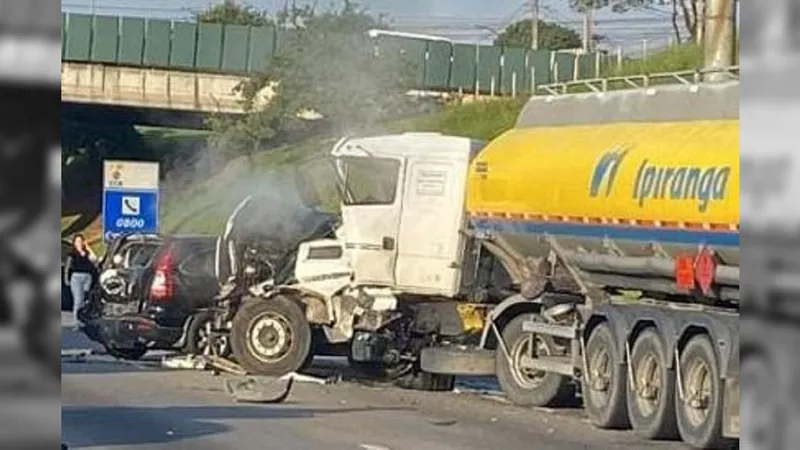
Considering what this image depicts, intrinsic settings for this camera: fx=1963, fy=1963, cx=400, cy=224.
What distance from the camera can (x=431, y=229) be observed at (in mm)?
19594

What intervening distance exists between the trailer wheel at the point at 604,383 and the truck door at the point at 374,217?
343 cm

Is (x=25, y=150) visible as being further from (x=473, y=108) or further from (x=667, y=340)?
(x=473, y=108)

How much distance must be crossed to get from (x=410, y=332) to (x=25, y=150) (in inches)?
653

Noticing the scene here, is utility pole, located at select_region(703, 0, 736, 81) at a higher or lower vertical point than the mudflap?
higher

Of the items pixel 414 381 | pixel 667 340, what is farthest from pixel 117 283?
pixel 667 340

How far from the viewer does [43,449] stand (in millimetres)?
3408

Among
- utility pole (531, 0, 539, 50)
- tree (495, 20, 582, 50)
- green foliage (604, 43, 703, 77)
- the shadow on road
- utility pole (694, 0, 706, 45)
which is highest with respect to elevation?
tree (495, 20, 582, 50)

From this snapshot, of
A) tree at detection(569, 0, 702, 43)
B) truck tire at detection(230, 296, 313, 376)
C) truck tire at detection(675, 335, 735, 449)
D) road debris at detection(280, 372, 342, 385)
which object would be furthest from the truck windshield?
tree at detection(569, 0, 702, 43)

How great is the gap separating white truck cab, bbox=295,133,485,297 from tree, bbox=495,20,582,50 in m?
54.2

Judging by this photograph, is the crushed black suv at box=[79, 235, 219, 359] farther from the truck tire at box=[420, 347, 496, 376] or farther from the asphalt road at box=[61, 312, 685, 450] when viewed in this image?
the truck tire at box=[420, 347, 496, 376]

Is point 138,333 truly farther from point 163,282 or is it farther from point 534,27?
point 534,27

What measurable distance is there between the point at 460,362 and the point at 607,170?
3838 millimetres

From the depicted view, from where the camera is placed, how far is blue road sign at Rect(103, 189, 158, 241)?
34.1 meters

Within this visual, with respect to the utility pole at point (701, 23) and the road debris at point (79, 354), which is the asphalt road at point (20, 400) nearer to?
the utility pole at point (701, 23)
